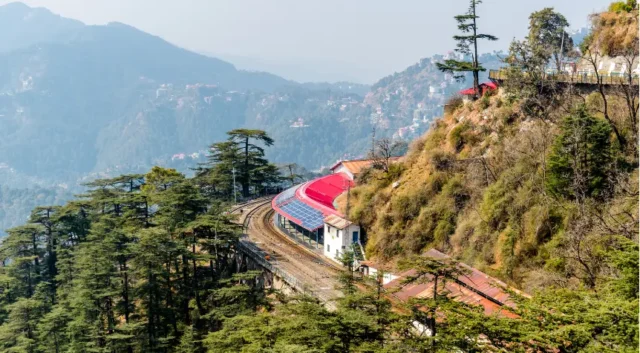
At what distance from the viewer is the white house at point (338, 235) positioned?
45175 millimetres

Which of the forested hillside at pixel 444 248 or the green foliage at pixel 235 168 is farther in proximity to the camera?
the green foliage at pixel 235 168

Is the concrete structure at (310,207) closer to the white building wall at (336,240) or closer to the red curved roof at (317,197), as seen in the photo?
the red curved roof at (317,197)

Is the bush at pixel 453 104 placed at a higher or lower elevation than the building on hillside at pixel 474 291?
higher

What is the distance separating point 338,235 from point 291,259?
5.00 meters

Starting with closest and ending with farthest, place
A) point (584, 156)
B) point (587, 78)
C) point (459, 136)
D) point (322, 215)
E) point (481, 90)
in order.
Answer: point (584, 156), point (587, 78), point (459, 136), point (481, 90), point (322, 215)

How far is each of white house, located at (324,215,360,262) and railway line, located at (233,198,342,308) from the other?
1.13 m

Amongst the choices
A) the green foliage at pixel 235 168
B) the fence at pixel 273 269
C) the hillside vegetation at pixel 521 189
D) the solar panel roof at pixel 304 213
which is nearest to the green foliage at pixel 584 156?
the hillside vegetation at pixel 521 189

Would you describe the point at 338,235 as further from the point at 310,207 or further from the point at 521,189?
the point at 521,189

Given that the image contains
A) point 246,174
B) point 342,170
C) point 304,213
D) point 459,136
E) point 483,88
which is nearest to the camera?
point 459,136

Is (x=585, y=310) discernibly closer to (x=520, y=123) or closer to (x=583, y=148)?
(x=583, y=148)

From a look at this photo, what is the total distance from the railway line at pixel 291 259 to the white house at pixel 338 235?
1.13m

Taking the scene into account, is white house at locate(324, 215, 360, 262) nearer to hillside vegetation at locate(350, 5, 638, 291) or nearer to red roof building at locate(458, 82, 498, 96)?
hillside vegetation at locate(350, 5, 638, 291)

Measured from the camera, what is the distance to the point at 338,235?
45.9 meters

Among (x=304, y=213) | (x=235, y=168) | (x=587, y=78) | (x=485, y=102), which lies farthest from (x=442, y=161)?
(x=235, y=168)
